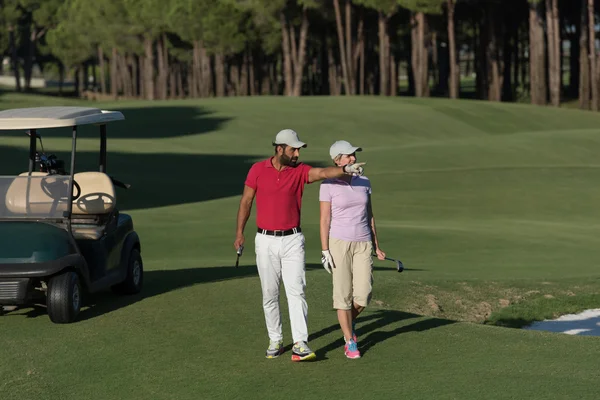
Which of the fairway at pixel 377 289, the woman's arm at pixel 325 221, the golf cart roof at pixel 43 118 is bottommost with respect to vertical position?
the fairway at pixel 377 289

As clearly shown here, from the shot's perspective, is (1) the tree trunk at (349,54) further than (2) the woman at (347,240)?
Yes

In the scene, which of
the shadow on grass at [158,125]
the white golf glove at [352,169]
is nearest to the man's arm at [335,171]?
the white golf glove at [352,169]

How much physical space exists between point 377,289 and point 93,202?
4.27 m

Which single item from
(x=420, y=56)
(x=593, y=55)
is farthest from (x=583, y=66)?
(x=420, y=56)

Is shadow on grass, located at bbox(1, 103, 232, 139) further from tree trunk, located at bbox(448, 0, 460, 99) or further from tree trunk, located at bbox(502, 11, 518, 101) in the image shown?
tree trunk, located at bbox(502, 11, 518, 101)

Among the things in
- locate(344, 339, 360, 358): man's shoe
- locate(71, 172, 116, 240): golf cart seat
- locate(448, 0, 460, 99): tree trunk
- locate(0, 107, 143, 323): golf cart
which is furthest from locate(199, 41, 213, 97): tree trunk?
locate(344, 339, 360, 358): man's shoe

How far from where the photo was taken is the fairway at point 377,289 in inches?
371

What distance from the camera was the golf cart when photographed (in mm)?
11266

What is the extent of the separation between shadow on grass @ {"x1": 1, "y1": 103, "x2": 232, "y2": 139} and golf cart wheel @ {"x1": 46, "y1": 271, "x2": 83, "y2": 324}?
32.9m

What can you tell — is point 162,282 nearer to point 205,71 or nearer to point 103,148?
point 103,148

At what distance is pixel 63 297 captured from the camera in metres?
11.3

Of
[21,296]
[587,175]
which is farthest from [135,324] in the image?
[587,175]

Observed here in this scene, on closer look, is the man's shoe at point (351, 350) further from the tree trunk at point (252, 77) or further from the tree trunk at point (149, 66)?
the tree trunk at point (252, 77)

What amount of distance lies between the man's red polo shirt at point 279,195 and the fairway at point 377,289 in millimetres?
1274
